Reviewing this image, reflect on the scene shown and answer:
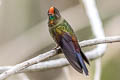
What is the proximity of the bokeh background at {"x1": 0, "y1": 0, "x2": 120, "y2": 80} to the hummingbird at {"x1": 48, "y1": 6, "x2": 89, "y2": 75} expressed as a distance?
442mm

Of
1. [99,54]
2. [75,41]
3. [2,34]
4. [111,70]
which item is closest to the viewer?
[75,41]

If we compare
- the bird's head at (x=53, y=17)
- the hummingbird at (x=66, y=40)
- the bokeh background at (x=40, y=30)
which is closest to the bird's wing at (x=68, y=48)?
the hummingbird at (x=66, y=40)

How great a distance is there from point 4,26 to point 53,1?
0.67m

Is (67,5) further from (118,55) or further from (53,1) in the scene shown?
(118,55)

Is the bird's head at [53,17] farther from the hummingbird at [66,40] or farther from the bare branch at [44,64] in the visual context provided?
the bare branch at [44,64]

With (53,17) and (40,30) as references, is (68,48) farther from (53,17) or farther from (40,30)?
(40,30)

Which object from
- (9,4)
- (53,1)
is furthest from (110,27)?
(9,4)

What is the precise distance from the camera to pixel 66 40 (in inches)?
89.8

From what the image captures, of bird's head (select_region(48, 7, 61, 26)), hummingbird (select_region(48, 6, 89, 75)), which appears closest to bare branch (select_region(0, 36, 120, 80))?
hummingbird (select_region(48, 6, 89, 75))

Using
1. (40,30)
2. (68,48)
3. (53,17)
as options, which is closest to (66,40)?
(68,48)

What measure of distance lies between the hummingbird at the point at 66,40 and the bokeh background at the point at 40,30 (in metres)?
0.44

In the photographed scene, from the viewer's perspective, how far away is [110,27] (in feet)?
10.7

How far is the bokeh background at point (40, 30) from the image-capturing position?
9.71 ft

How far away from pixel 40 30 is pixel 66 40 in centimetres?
160
